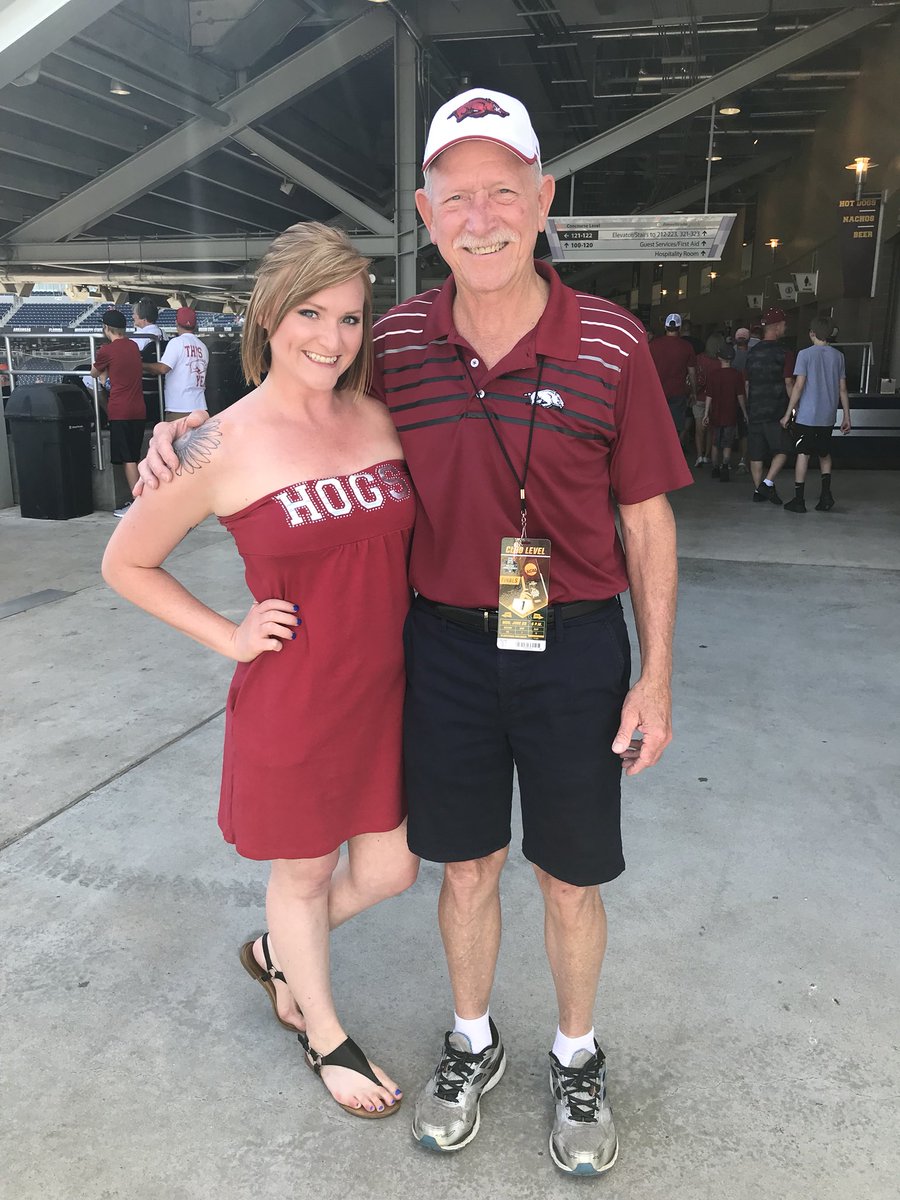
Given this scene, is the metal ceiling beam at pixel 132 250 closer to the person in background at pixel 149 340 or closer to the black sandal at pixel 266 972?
the person in background at pixel 149 340

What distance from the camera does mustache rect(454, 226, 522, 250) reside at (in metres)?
1.60

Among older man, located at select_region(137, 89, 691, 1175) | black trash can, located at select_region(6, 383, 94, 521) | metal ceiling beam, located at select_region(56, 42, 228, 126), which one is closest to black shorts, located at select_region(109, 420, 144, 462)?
black trash can, located at select_region(6, 383, 94, 521)

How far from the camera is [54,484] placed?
26.8 feet

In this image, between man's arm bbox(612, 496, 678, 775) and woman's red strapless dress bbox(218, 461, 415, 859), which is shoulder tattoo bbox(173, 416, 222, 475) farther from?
man's arm bbox(612, 496, 678, 775)

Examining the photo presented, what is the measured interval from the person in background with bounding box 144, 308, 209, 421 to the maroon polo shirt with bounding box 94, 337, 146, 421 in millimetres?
310

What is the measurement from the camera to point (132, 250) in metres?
19.3

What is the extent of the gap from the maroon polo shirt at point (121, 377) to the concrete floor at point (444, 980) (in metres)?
4.64

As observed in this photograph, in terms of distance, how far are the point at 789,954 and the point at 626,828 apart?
734 millimetres

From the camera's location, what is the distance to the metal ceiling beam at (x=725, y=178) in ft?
67.8

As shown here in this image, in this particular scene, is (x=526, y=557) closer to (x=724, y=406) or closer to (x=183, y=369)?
(x=183, y=369)

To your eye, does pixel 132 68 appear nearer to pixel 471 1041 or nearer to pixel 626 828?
pixel 626 828

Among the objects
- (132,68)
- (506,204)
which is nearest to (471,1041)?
(506,204)

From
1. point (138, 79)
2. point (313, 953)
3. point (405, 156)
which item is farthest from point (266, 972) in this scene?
point (138, 79)

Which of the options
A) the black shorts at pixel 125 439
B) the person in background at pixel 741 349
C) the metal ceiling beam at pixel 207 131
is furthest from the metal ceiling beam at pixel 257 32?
the person in background at pixel 741 349
